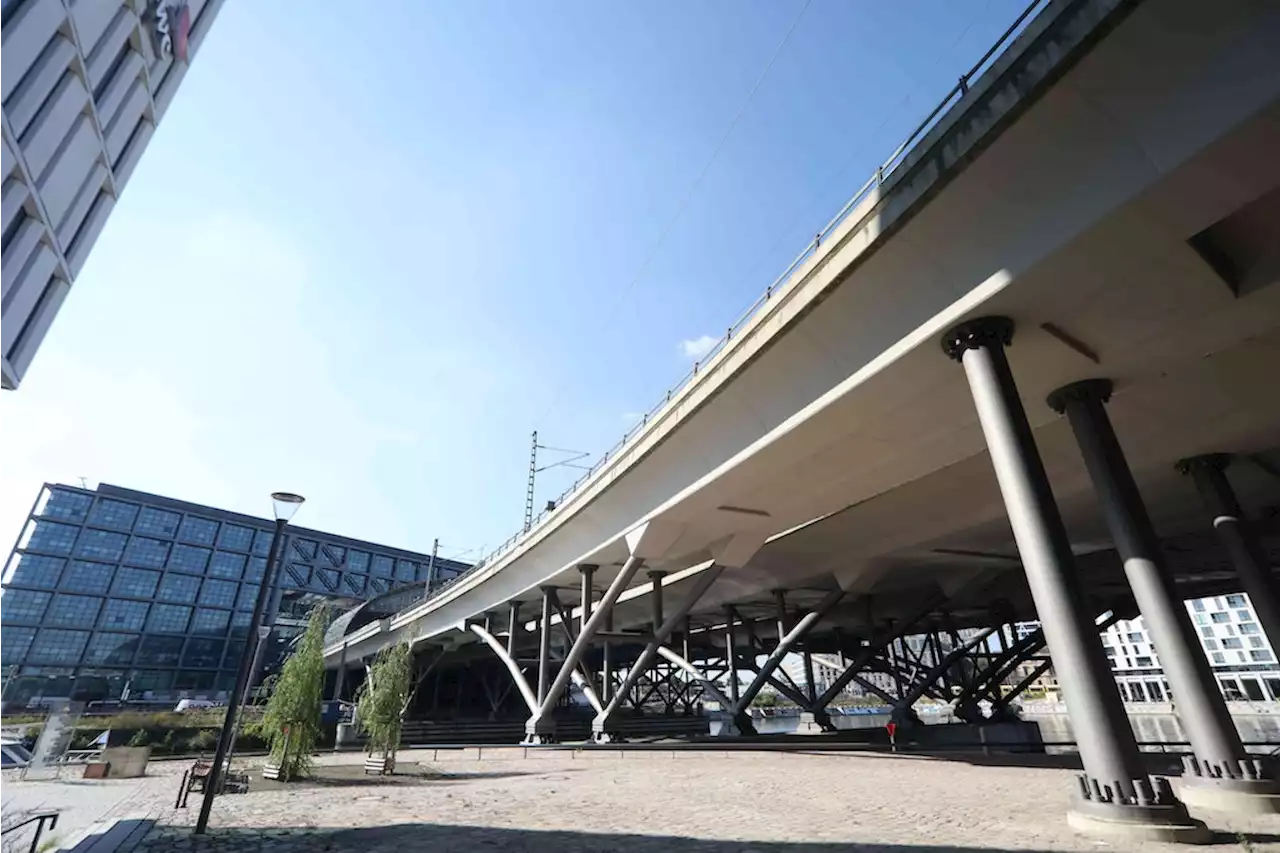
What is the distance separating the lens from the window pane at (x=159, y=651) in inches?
3179

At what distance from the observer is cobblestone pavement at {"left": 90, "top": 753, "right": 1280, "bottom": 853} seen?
714cm

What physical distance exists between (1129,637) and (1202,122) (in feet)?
397

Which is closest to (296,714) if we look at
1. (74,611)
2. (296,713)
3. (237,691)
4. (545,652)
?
(296,713)

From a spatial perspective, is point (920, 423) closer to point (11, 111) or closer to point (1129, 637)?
point (11, 111)

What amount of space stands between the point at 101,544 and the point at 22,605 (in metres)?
9.72

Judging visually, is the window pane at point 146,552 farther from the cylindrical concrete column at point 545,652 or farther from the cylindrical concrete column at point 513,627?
the cylindrical concrete column at point 545,652

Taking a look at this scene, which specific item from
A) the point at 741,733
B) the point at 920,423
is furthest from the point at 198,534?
the point at 920,423

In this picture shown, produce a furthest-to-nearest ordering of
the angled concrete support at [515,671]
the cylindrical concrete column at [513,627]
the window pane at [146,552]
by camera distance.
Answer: the window pane at [146,552] → the cylindrical concrete column at [513,627] → the angled concrete support at [515,671]

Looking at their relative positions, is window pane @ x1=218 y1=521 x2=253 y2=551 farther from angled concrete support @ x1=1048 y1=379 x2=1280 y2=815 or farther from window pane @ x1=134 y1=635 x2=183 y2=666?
angled concrete support @ x1=1048 y1=379 x2=1280 y2=815

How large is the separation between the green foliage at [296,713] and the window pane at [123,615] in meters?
86.0

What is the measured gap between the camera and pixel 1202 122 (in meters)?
7.78

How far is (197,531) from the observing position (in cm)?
9000

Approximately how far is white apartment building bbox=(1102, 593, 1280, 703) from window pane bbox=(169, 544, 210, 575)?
126 meters

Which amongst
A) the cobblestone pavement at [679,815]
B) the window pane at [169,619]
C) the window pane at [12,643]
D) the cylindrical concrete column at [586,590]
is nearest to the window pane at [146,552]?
the window pane at [169,619]
